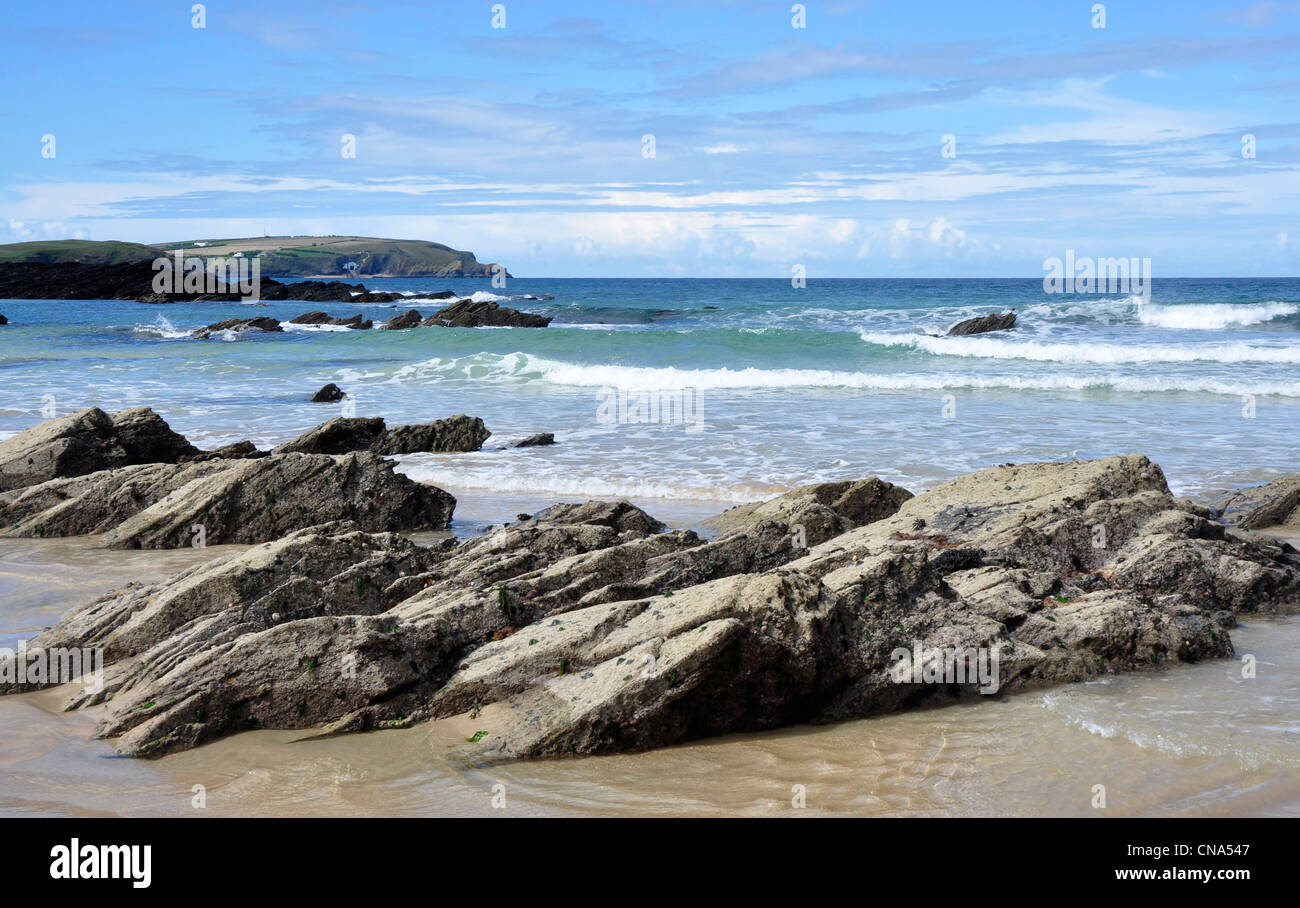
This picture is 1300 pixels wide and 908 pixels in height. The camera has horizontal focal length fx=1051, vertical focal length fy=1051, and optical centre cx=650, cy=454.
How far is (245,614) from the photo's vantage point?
634cm

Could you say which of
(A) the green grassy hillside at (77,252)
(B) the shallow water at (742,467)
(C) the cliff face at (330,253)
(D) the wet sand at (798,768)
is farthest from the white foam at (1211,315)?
(C) the cliff face at (330,253)

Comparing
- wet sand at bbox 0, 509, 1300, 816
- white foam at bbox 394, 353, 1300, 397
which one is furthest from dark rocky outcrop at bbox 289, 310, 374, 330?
wet sand at bbox 0, 509, 1300, 816

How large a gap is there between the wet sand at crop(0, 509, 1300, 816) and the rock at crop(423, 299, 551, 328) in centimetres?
4577

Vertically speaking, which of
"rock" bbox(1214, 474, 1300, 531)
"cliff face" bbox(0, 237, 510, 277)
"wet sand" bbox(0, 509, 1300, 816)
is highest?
"cliff face" bbox(0, 237, 510, 277)

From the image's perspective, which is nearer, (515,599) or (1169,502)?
(515,599)

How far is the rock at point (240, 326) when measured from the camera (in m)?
46.7

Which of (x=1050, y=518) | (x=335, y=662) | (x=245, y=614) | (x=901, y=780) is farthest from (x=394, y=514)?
(x=901, y=780)

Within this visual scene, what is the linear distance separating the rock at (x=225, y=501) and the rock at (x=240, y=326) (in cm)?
3726

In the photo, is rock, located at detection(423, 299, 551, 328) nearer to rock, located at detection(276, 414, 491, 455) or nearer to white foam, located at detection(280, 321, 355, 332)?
white foam, located at detection(280, 321, 355, 332)

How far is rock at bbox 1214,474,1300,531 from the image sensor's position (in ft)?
34.2

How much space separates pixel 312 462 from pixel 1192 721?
8406 mm

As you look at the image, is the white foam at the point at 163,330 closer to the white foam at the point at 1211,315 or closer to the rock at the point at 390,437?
the rock at the point at 390,437

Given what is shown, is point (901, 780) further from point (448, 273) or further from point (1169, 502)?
point (448, 273)

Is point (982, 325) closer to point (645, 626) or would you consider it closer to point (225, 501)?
point (225, 501)
